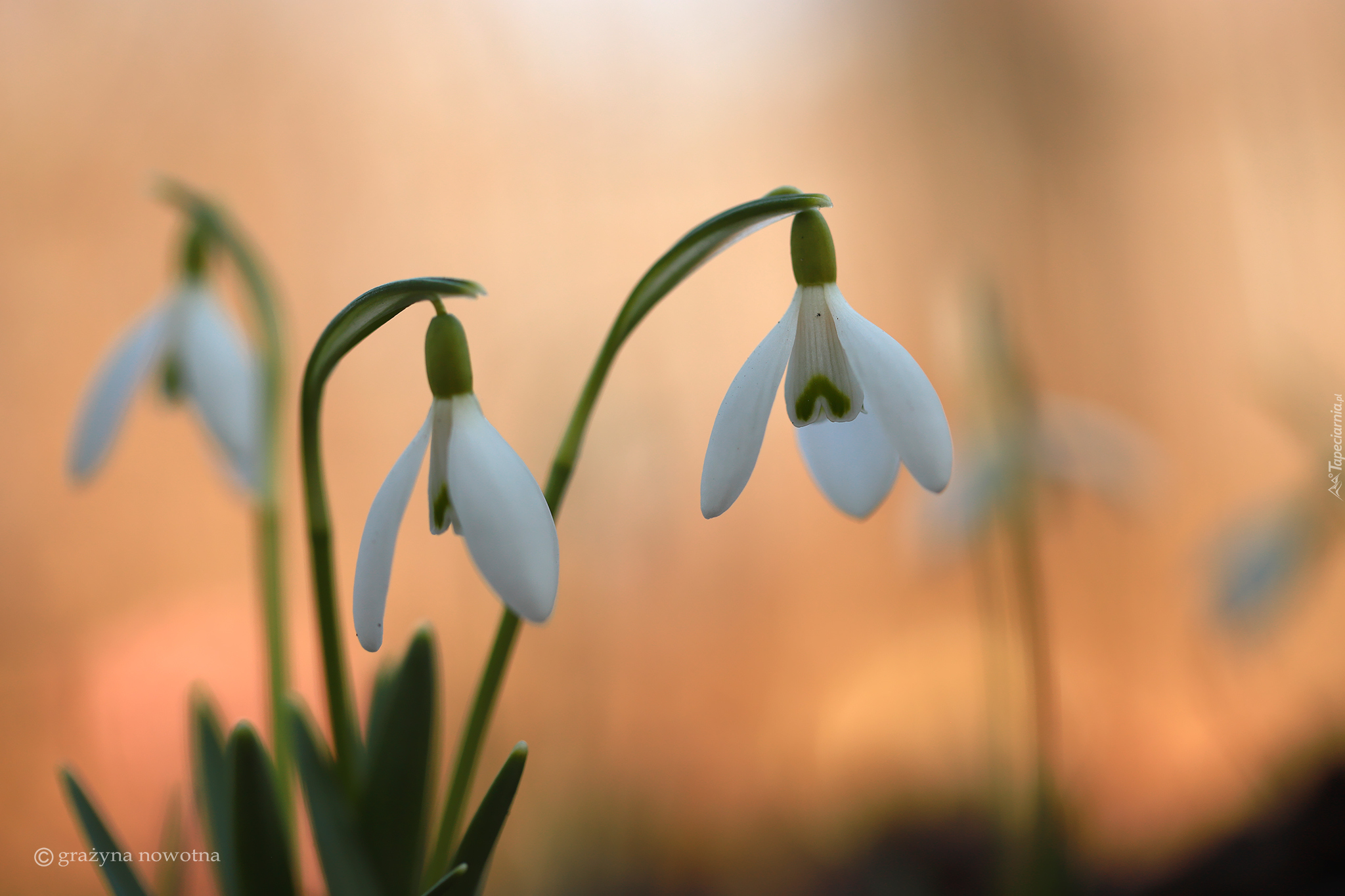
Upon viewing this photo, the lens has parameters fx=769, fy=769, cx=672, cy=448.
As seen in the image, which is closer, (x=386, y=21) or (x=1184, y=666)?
(x=386, y=21)

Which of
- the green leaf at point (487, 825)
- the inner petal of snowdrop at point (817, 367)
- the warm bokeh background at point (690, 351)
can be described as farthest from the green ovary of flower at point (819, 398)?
the warm bokeh background at point (690, 351)

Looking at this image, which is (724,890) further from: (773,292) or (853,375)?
(853,375)

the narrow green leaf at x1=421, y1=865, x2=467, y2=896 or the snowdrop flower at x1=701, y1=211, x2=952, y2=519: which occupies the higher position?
the snowdrop flower at x1=701, y1=211, x2=952, y2=519

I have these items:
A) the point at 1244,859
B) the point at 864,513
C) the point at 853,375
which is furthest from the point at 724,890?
the point at 853,375

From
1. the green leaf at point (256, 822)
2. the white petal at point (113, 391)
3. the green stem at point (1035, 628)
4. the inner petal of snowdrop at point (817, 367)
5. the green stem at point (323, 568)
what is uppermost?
the white petal at point (113, 391)

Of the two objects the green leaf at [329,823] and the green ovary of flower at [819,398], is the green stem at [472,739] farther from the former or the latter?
the green ovary of flower at [819,398]

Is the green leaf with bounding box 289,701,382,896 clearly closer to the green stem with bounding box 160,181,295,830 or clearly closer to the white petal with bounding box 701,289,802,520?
the green stem with bounding box 160,181,295,830

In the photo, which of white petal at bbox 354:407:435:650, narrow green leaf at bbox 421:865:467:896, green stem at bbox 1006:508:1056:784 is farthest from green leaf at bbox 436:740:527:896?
green stem at bbox 1006:508:1056:784
